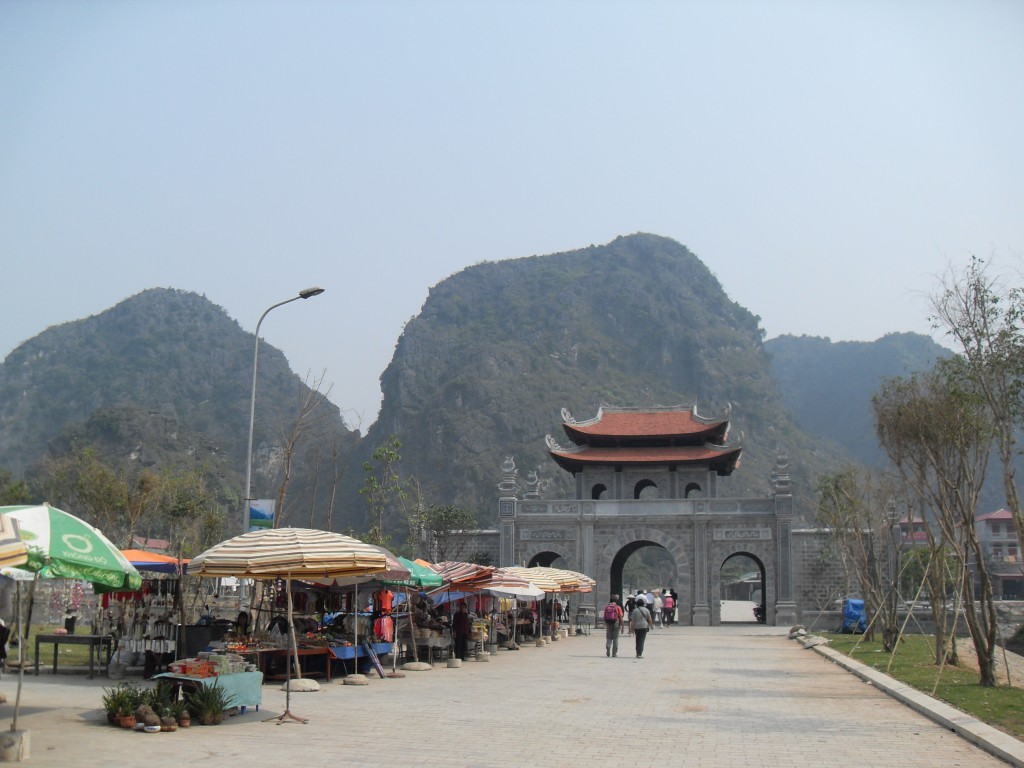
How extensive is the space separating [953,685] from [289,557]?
10688 mm

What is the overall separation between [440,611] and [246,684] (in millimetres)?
14353

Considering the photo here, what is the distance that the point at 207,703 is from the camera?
1151cm

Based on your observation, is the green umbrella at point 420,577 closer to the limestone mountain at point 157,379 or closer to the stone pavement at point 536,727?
the stone pavement at point 536,727

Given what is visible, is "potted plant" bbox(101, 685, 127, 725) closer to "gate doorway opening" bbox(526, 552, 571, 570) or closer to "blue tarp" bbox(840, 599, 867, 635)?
"blue tarp" bbox(840, 599, 867, 635)

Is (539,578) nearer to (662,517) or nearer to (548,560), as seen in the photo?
(662,517)

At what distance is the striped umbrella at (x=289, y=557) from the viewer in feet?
46.2

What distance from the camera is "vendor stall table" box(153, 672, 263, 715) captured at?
11820 millimetres

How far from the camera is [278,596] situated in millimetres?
20453

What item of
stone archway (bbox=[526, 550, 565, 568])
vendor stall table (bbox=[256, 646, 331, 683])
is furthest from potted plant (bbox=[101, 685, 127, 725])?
stone archway (bbox=[526, 550, 565, 568])

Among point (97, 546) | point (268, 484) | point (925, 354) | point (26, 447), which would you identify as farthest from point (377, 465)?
point (97, 546)

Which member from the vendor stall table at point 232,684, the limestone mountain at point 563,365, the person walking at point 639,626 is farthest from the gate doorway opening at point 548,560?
the limestone mountain at point 563,365

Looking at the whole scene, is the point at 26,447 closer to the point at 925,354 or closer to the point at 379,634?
the point at 379,634

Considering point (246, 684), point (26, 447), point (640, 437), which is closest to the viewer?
point (246, 684)

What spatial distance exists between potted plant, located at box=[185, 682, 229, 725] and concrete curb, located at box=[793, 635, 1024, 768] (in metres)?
8.14
